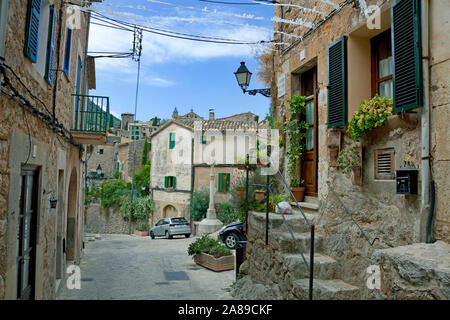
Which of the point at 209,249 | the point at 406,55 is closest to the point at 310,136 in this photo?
the point at 406,55

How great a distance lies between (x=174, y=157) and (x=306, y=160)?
63.6 ft

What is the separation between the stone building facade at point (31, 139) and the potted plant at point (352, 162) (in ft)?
13.0

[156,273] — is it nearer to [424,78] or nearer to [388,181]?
[388,181]

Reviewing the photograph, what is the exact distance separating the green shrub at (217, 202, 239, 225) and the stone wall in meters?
7.61

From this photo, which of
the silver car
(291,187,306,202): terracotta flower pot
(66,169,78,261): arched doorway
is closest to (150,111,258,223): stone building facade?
the silver car

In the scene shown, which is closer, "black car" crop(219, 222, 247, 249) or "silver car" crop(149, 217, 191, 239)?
"black car" crop(219, 222, 247, 249)

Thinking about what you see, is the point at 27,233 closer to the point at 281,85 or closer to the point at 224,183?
the point at 281,85

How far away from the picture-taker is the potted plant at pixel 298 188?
20.9 feet

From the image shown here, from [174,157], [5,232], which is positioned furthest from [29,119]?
[174,157]

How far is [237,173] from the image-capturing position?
22.2 meters

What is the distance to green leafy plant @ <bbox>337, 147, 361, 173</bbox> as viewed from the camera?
4.64 metres

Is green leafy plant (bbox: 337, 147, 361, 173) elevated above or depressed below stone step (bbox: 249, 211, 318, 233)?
above

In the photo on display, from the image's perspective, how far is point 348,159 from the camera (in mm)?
4770

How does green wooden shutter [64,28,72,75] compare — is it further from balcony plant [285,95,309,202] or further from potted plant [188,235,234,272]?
potted plant [188,235,234,272]
